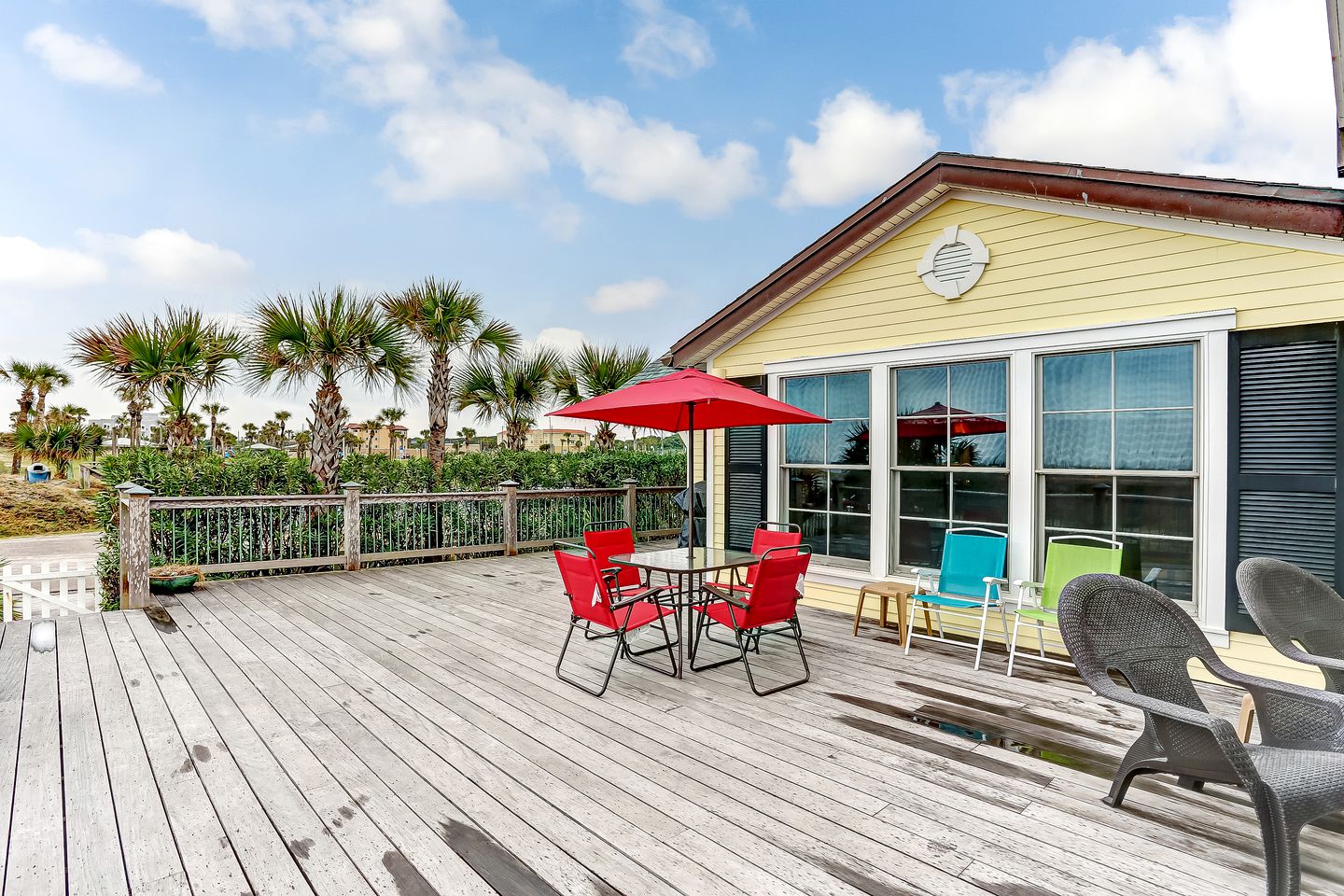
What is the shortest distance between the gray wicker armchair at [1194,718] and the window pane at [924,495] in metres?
2.58

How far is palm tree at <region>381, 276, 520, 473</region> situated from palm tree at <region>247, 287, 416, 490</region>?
154cm

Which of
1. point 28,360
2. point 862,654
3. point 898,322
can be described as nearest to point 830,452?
point 898,322

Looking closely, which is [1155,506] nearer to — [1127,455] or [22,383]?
[1127,455]

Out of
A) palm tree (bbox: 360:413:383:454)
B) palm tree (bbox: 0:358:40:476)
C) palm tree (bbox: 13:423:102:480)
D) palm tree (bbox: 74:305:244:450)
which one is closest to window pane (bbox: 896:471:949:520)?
palm tree (bbox: 74:305:244:450)

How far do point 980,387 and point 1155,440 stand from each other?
115 centimetres

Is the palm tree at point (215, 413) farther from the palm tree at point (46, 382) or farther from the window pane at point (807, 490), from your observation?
the window pane at point (807, 490)

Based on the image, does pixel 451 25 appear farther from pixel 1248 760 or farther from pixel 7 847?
pixel 1248 760

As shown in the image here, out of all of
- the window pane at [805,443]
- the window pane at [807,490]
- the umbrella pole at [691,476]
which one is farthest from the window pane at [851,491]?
the umbrella pole at [691,476]

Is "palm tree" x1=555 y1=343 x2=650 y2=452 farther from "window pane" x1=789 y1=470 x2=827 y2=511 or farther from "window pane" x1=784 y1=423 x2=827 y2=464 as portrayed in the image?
"window pane" x1=789 y1=470 x2=827 y2=511

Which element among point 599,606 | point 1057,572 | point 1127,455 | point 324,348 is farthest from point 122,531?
point 1127,455

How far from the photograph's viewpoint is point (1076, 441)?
438 centimetres

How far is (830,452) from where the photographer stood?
573cm

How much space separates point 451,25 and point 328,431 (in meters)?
6.98

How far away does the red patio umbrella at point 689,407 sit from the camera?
401 cm
